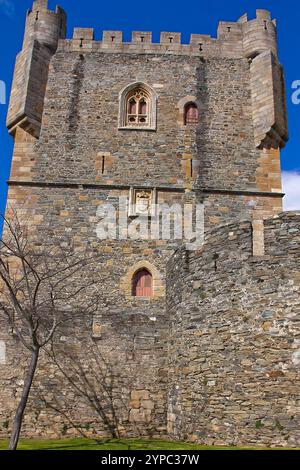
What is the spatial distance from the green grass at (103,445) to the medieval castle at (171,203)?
0.37 meters

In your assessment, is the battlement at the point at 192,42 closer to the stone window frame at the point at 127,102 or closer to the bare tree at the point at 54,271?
the stone window frame at the point at 127,102

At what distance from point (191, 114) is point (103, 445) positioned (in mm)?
10847

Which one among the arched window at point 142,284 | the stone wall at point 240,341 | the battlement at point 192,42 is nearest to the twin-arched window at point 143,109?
the battlement at point 192,42

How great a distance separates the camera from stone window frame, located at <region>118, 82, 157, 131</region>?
16.5m

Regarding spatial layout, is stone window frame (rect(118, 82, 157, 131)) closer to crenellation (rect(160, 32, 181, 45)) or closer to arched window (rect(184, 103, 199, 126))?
arched window (rect(184, 103, 199, 126))

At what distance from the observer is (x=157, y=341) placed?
11438 mm

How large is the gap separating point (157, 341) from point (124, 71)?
9825 millimetres

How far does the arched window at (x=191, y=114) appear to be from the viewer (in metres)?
16.6

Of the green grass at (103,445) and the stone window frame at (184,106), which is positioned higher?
the stone window frame at (184,106)

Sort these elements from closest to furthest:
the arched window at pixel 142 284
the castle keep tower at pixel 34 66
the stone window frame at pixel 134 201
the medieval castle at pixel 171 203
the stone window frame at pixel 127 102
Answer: the medieval castle at pixel 171 203
the arched window at pixel 142 284
the stone window frame at pixel 134 201
the castle keep tower at pixel 34 66
the stone window frame at pixel 127 102

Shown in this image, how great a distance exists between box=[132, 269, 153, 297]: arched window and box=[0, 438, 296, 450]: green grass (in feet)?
15.4

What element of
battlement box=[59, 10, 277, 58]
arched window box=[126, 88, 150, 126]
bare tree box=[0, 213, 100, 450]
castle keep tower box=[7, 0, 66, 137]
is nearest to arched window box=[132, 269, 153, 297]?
bare tree box=[0, 213, 100, 450]

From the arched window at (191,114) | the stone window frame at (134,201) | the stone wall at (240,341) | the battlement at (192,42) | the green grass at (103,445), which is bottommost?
the green grass at (103,445)

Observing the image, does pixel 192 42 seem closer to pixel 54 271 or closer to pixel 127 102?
pixel 127 102
